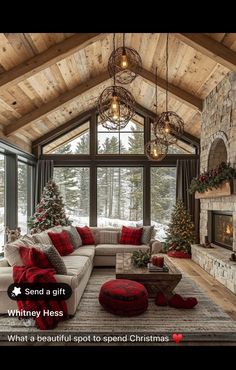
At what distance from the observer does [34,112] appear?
6.02 metres

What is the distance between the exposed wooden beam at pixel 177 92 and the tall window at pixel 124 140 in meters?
1.69

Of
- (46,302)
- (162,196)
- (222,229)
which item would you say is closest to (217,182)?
(222,229)

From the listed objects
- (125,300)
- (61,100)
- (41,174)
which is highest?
(61,100)

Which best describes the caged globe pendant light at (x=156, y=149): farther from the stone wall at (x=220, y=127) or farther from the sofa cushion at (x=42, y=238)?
the sofa cushion at (x=42, y=238)

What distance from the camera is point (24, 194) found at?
23.7 ft

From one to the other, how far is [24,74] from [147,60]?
255cm

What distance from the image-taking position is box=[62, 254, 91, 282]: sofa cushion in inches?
139

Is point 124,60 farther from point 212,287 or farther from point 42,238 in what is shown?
point 212,287

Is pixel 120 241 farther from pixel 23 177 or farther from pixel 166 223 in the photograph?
pixel 23 177

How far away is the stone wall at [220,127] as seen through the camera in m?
4.83

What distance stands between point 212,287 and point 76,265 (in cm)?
212

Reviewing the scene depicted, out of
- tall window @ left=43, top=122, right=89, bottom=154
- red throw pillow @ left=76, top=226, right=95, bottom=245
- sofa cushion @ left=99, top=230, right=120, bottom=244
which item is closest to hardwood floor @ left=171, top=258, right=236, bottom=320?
sofa cushion @ left=99, top=230, right=120, bottom=244

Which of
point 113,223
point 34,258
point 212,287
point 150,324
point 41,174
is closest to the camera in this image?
point 150,324

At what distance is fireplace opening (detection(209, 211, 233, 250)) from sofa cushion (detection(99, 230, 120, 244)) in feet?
6.75
